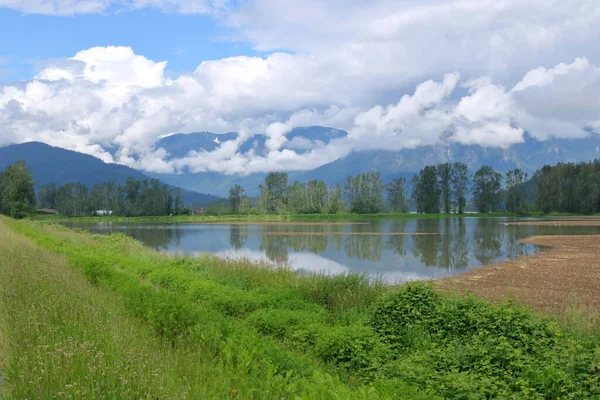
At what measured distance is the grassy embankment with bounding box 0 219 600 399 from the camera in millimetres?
5398

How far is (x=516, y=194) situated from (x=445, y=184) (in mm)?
19715

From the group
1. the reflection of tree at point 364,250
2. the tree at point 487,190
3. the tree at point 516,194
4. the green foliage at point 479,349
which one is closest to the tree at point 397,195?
the tree at point 487,190

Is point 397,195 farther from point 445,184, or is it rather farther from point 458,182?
point 458,182

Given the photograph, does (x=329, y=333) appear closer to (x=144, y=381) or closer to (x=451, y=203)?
(x=144, y=381)

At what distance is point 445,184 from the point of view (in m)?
147

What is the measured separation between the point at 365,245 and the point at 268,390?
1498 inches

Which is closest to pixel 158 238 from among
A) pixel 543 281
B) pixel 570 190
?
pixel 543 281

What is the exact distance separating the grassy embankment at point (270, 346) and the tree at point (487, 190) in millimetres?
140870

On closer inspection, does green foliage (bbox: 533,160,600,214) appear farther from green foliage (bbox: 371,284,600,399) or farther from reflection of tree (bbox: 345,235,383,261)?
green foliage (bbox: 371,284,600,399)

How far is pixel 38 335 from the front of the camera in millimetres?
6465

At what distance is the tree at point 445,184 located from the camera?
145 m

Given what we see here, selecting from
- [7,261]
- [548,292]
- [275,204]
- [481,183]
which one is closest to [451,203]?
[481,183]

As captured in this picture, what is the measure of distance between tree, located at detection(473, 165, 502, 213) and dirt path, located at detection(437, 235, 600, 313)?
11526 cm

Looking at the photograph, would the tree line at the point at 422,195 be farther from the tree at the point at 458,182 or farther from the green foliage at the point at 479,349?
the green foliage at the point at 479,349
